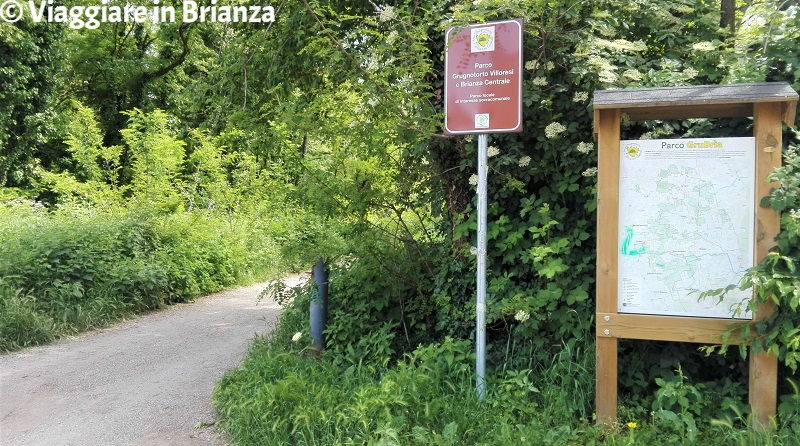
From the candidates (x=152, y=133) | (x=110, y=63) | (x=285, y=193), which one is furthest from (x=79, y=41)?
(x=285, y=193)

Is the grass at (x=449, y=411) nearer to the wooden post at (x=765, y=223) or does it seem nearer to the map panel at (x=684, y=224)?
the wooden post at (x=765, y=223)

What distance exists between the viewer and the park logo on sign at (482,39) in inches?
175

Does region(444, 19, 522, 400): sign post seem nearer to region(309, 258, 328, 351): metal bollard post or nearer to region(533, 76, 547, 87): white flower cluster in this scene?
region(533, 76, 547, 87): white flower cluster

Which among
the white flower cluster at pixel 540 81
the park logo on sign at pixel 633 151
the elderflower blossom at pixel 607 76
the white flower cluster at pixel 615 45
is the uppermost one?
the white flower cluster at pixel 615 45

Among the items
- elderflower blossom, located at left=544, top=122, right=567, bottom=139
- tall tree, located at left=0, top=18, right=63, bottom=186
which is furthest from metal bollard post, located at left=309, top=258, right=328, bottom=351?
tall tree, located at left=0, top=18, right=63, bottom=186

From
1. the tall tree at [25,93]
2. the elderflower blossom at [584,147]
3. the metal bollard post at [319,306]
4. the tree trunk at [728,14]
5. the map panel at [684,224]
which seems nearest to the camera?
the map panel at [684,224]

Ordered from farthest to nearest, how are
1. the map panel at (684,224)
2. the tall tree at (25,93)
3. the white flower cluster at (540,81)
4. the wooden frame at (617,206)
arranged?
the tall tree at (25,93), the white flower cluster at (540,81), the map panel at (684,224), the wooden frame at (617,206)

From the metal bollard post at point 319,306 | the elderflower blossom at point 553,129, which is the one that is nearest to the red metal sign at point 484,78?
the elderflower blossom at point 553,129

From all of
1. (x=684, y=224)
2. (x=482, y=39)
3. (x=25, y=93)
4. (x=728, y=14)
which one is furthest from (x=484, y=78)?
(x=25, y=93)

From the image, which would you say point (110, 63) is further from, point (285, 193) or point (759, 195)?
point (759, 195)

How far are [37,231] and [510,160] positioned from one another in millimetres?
7733

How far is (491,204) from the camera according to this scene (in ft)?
17.0

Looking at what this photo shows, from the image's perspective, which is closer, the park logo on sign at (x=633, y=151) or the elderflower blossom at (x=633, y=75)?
the park logo on sign at (x=633, y=151)

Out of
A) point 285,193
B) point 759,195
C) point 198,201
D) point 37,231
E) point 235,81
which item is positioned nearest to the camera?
point 759,195
